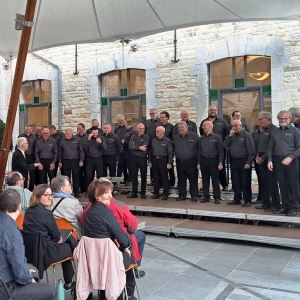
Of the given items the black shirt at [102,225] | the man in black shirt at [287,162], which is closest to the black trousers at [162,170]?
the man in black shirt at [287,162]

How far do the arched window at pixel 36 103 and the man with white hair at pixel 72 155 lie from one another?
436cm

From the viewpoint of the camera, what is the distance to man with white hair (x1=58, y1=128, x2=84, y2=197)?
972cm

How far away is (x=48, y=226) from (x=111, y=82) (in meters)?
9.17

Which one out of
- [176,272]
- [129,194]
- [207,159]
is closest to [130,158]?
[129,194]

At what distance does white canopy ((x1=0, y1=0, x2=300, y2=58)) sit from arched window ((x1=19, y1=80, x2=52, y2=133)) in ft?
24.9

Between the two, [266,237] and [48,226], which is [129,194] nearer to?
[266,237]

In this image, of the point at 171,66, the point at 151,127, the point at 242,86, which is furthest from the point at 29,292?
the point at 171,66

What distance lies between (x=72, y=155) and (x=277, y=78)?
17.2 ft

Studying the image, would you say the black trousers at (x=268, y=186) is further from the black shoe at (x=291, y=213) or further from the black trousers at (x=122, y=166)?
the black trousers at (x=122, y=166)

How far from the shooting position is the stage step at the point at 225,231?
20.4 feet

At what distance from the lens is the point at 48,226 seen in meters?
4.15

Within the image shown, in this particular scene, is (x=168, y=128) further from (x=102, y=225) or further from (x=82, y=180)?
(x=102, y=225)

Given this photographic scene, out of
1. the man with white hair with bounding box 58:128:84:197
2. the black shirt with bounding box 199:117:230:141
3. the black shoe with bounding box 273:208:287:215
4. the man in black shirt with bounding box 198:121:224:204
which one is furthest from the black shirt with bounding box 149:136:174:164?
the black shoe with bounding box 273:208:287:215

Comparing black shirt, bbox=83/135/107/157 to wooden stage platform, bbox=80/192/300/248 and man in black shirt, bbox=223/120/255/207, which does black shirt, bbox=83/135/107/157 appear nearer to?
wooden stage platform, bbox=80/192/300/248
